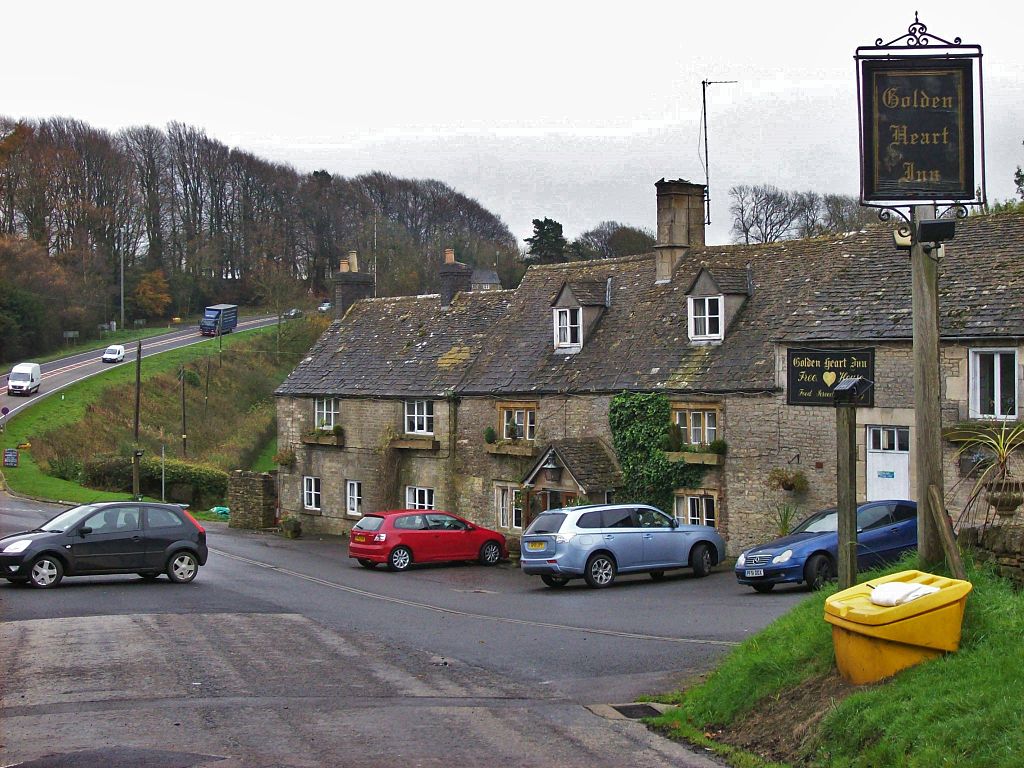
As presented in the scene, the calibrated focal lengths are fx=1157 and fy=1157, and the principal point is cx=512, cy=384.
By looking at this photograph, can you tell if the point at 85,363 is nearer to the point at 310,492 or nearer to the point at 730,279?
the point at 310,492

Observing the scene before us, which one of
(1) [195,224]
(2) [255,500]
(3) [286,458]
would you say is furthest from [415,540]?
(1) [195,224]

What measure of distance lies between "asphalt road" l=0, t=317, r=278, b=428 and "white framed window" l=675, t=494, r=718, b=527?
1922 inches

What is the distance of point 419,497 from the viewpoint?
3847 centimetres

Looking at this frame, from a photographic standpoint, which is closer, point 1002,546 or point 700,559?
point 1002,546

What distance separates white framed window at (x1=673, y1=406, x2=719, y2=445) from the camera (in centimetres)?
2881

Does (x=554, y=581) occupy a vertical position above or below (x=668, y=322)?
below

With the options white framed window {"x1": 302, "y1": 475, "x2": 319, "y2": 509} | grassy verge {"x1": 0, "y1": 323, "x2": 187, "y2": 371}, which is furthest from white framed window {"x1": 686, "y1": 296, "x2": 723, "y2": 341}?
grassy verge {"x1": 0, "y1": 323, "x2": 187, "y2": 371}

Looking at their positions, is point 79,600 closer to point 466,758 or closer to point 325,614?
point 325,614

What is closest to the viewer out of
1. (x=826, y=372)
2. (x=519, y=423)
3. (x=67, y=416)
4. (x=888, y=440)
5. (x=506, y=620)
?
(x=826, y=372)

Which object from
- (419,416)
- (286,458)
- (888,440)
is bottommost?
(286,458)

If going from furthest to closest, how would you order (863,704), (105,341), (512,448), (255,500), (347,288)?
(105,341)
(347,288)
(255,500)
(512,448)
(863,704)

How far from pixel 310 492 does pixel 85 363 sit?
48.4 metres

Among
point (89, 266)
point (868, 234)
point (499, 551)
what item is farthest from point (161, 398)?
point (868, 234)

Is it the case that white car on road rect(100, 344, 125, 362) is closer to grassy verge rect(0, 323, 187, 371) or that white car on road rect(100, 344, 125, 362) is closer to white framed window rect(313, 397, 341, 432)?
grassy verge rect(0, 323, 187, 371)
